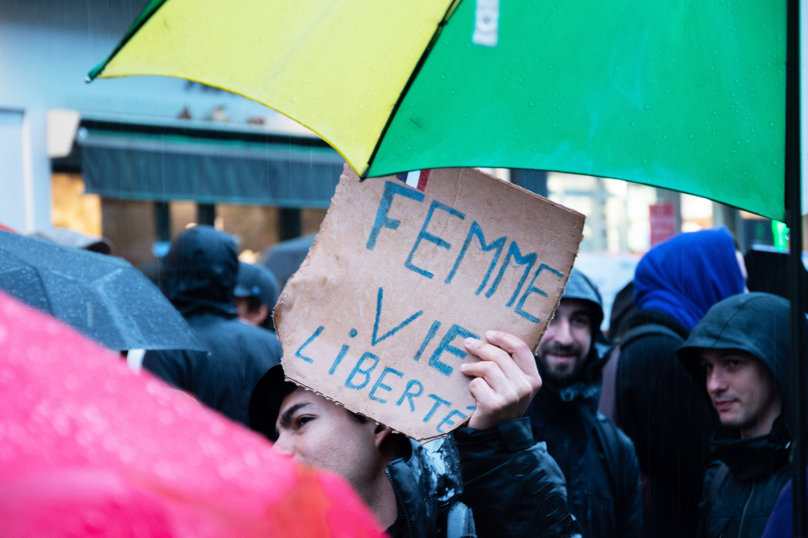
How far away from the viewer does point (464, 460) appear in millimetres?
1930

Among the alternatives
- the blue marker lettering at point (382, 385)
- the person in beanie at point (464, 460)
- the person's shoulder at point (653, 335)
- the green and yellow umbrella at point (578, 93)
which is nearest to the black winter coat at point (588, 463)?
the person's shoulder at point (653, 335)

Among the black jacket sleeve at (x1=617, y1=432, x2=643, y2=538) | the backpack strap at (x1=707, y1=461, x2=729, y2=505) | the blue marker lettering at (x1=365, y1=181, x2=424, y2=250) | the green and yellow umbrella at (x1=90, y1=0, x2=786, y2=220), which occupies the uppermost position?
the green and yellow umbrella at (x1=90, y1=0, x2=786, y2=220)

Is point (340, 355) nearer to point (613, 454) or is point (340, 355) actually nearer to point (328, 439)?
point (328, 439)

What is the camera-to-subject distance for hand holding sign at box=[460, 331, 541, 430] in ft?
5.80

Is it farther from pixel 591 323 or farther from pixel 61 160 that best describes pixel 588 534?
pixel 61 160

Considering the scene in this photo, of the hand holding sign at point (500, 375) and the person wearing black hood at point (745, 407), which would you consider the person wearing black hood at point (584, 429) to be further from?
the hand holding sign at point (500, 375)

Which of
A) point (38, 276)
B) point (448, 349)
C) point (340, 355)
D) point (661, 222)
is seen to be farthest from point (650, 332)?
point (661, 222)

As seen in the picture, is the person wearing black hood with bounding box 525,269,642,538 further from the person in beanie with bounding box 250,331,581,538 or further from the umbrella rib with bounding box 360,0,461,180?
the umbrella rib with bounding box 360,0,461,180

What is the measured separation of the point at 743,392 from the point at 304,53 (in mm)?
2003

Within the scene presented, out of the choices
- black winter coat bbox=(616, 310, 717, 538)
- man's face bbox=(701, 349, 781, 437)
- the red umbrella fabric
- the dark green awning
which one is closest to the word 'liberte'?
the red umbrella fabric

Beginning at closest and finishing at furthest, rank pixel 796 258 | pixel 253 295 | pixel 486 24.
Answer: pixel 796 258 < pixel 486 24 < pixel 253 295

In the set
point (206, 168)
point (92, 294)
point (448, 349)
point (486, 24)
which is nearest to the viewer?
point (486, 24)

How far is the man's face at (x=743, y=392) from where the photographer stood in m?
2.79

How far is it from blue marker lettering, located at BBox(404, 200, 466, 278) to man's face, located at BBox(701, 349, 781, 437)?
152cm
